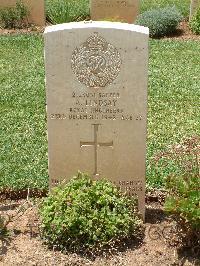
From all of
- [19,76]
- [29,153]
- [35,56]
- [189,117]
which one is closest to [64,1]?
[35,56]

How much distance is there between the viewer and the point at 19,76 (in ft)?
30.5

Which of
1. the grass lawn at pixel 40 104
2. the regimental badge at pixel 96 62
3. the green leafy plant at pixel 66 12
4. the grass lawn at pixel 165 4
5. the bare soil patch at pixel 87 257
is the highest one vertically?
the grass lawn at pixel 165 4

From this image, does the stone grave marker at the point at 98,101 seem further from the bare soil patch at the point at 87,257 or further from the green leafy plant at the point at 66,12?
the green leafy plant at the point at 66,12

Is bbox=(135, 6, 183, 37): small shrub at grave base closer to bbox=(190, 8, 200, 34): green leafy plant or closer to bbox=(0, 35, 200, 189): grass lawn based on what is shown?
bbox=(190, 8, 200, 34): green leafy plant

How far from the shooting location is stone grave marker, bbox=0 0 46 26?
1263cm

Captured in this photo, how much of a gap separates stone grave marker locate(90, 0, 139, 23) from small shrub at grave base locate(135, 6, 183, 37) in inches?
10.2

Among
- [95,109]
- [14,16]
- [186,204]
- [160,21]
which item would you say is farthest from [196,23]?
[186,204]

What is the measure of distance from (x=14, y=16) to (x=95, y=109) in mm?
8404

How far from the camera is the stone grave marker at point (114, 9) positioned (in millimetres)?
12406

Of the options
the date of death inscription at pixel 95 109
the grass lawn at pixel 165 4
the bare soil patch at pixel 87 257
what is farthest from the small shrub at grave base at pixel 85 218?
the grass lawn at pixel 165 4

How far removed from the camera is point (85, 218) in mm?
4383

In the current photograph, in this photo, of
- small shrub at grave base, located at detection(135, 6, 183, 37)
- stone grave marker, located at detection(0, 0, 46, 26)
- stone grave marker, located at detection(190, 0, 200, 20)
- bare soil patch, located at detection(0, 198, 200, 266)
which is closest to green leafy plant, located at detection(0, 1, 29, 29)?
stone grave marker, located at detection(0, 0, 46, 26)

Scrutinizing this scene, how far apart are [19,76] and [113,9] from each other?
156 inches

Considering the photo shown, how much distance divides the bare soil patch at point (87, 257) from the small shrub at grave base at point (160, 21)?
7.52 meters
